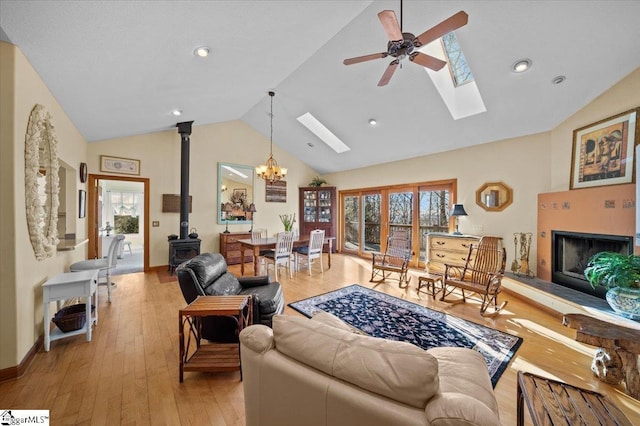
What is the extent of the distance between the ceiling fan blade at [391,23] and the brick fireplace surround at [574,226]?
3.00 meters

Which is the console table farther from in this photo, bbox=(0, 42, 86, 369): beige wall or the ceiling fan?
bbox=(0, 42, 86, 369): beige wall

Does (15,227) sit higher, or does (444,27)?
(444,27)

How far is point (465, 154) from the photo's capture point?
4.85m

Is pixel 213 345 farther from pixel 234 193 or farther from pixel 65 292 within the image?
pixel 234 193

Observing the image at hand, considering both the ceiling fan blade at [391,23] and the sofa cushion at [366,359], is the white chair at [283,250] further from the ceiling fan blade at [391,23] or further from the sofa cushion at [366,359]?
the sofa cushion at [366,359]

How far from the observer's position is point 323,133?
6.12m

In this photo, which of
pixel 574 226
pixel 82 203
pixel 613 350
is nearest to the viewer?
pixel 613 350

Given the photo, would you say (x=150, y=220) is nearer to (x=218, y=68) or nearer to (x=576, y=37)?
(x=218, y=68)

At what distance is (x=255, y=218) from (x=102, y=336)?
4.40 m

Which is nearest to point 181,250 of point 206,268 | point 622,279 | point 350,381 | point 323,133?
point 206,268

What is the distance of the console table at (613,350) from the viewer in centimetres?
183

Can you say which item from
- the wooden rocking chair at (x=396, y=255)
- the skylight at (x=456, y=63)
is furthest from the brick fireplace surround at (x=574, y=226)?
the skylight at (x=456, y=63)

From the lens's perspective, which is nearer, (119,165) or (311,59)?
(311,59)

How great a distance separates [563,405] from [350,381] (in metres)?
1.13
